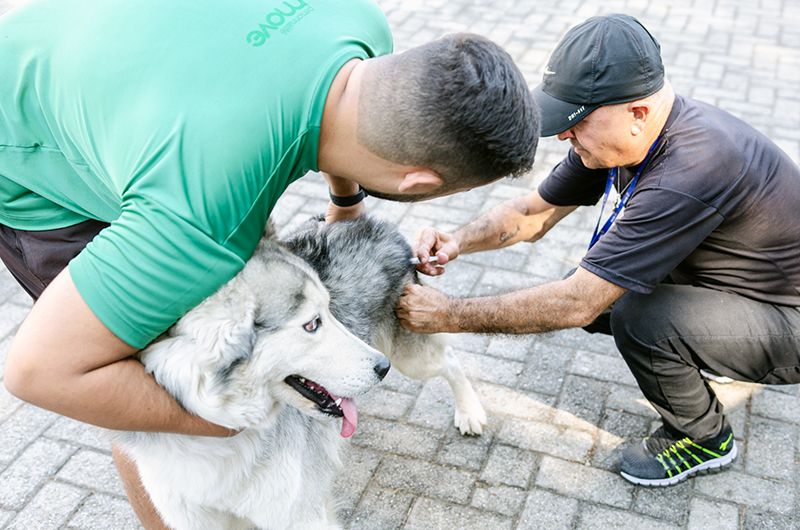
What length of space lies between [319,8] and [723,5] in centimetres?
803

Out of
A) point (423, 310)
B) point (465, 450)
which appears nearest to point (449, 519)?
point (465, 450)

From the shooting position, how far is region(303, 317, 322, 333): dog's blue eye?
6.21 feet

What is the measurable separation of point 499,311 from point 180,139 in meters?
1.60

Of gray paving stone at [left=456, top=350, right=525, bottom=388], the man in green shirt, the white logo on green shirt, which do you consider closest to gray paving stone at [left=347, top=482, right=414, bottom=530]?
gray paving stone at [left=456, top=350, right=525, bottom=388]

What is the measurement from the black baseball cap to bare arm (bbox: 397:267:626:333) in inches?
27.2

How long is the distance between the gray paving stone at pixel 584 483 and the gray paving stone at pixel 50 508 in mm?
2159

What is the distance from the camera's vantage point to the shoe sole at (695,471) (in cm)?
290

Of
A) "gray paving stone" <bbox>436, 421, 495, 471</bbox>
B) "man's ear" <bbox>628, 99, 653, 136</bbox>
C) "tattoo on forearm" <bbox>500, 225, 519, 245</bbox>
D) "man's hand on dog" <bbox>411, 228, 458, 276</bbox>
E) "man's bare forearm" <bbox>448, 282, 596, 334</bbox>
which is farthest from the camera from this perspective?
"tattoo on forearm" <bbox>500, 225, 519, 245</bbox>

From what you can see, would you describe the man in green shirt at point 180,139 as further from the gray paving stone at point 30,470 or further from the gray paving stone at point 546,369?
the gray paving stone at point 546,369

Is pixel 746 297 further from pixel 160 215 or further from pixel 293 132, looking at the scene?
pixel 160 215

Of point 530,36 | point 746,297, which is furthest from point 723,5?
point 746,297

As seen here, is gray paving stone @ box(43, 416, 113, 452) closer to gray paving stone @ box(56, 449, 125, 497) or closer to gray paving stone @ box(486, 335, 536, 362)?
gray paving stone @ box(56, 449, 125, 497)

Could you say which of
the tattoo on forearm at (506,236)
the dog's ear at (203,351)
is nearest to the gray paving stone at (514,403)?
the tattoo on forearm at (506,236)

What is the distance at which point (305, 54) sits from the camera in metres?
1.73
